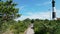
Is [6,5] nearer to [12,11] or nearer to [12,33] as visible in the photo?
[12,11]

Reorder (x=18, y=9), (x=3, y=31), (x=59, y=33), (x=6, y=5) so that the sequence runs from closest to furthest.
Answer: (x=59, y=33) → (x=3, y=31) → (x=6, y=5) → (x=18, y=9)

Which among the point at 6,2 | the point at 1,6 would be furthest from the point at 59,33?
the point at 6,2

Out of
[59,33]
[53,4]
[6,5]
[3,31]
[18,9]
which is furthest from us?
[53,4]

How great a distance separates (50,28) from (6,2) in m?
18.6

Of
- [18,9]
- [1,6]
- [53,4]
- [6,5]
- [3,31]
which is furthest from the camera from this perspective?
[53,4]

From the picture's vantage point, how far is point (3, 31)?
24391mm

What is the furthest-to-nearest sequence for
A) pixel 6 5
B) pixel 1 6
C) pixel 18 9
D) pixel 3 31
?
pixel 18 9, pixel 6 5, pixel 1 6, pixel 3 31

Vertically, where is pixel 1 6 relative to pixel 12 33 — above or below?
above

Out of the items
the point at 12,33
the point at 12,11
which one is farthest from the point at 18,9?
the point at 12,33

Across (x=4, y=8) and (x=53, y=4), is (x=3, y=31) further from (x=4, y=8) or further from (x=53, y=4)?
(x=53, y=4)

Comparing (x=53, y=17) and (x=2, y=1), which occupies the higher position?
(x=2, y=1)

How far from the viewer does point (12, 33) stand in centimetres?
2594

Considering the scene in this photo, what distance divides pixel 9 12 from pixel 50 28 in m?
16.8

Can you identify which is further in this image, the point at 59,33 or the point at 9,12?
the point at 9,12
